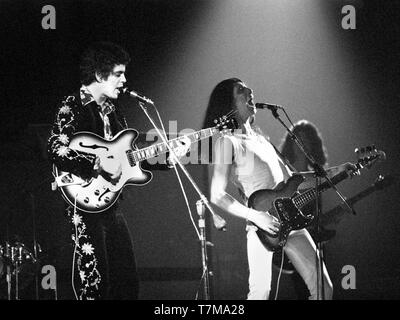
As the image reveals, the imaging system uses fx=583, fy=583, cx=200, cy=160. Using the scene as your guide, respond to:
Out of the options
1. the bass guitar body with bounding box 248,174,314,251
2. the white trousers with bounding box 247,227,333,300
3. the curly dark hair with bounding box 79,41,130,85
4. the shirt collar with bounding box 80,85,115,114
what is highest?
the curly dark hair with bounding box 79,41,130,85

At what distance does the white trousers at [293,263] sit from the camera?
3.56 meters

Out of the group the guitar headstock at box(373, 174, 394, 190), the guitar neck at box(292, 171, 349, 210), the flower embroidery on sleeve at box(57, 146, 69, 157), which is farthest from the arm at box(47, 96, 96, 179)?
the guitar headstock at box(373, 174, 394, 190)

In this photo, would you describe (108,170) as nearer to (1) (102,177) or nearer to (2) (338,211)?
(1) (102,177)

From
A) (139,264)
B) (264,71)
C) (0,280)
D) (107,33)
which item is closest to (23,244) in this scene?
(0,280)

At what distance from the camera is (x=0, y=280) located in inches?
A: 151

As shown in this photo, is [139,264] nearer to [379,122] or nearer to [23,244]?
[23,244]

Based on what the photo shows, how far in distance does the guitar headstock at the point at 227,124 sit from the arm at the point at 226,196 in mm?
66

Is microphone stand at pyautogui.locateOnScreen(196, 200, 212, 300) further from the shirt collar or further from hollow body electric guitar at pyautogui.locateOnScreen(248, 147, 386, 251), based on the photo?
the shirt collar

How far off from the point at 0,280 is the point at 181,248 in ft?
3.97

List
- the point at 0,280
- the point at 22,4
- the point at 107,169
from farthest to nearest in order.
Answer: the point at 22,4, the point at 0,280, the point at 107,169

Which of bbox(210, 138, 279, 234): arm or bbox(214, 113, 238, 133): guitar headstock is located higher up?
bbox(214, 113, 238, 133): guitar headstock

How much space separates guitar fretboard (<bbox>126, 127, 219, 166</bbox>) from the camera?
361 centimetres

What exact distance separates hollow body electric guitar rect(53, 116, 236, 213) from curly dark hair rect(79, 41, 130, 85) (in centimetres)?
41

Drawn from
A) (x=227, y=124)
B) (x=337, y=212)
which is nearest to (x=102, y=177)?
(x=227, y=124)
